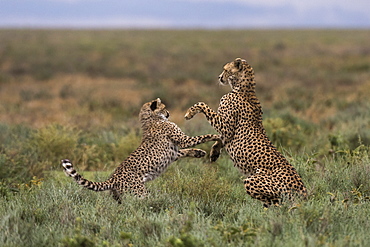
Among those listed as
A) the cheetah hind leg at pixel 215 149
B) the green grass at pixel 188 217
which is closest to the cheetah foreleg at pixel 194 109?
the cheetah hind leg at pixel 215 149

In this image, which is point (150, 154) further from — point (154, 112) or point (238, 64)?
point (238, 64)

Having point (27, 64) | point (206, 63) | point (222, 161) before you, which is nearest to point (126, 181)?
point (222, 161)

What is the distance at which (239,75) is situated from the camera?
5.89 m

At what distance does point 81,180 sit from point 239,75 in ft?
6.80

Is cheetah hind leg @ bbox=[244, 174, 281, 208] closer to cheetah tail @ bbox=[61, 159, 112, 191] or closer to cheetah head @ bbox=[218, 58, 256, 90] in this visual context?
cheetah head @ bbox=[218, 58, 256, 90]

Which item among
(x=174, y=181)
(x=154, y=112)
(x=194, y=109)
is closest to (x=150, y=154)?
(x=174, y=181)

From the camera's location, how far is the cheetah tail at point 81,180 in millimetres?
4855

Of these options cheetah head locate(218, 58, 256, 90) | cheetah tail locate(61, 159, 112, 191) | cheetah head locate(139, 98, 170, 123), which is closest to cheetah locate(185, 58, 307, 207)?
cheetah head locate(218, 58, 256, 90)

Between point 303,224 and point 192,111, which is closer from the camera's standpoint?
point 303,224

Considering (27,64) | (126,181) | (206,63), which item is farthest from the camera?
(206,63)

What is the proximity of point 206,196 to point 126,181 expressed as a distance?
2.80 ft

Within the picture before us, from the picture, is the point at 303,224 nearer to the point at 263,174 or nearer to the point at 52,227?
the point at 263,174

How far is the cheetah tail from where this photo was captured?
4.86 m

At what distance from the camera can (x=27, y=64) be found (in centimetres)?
2892
